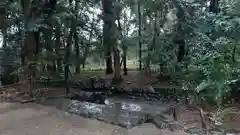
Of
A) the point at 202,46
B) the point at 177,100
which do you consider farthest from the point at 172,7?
the point at 177,100

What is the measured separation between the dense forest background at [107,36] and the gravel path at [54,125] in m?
1.56

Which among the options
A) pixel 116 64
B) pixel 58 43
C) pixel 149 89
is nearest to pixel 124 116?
pixel 149 89

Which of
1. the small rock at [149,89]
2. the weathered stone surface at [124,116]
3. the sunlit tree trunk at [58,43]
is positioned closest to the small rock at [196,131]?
the weathered stone surface at [124,116]

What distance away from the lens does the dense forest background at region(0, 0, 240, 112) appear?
7.09 meters

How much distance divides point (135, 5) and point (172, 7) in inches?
45.7

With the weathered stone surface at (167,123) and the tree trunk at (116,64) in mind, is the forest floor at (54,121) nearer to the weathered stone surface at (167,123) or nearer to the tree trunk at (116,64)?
the weathered stone surface at (167,123)

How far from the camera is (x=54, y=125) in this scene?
197 inches

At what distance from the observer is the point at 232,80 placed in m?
5.27

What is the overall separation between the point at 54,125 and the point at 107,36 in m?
3.87

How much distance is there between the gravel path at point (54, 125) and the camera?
15.2ft

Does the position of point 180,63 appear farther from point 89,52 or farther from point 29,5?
point 29,5

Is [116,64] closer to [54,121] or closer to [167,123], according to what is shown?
[54,121]

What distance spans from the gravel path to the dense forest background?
1560 mm

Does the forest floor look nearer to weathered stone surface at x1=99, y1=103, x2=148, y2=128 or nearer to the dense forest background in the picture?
weathered stone surface at x1=99, y1=103, x2=148, y2=128
